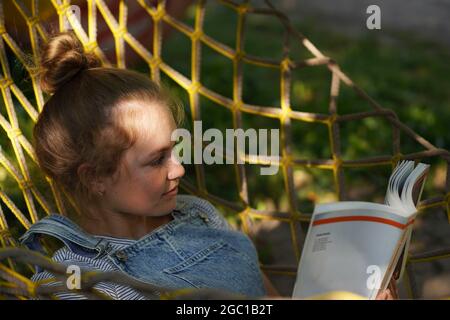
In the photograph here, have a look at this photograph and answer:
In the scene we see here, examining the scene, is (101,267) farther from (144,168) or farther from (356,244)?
Answer: (356,244)

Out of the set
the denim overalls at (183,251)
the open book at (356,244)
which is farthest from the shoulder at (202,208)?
the open book at (356,244)

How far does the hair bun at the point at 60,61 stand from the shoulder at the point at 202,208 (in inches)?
11.8

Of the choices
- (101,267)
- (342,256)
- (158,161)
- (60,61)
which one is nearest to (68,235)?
(101,267)

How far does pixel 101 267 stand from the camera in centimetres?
123

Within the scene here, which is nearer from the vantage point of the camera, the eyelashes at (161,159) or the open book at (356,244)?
the open book at (356,244)

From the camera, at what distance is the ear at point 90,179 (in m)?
1.30

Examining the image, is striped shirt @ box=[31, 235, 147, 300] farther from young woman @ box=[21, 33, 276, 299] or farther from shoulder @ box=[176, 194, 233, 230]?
shoulder @ box=[176, 194, 233, 230]

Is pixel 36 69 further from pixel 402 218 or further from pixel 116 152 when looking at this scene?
pixel 402 218

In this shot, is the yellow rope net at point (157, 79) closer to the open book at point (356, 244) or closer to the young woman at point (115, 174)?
the young woman at point (115, 174)

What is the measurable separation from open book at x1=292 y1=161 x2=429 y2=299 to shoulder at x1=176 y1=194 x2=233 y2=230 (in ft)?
0.97

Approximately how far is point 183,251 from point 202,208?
0.17m

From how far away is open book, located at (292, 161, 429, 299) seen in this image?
116 cm
